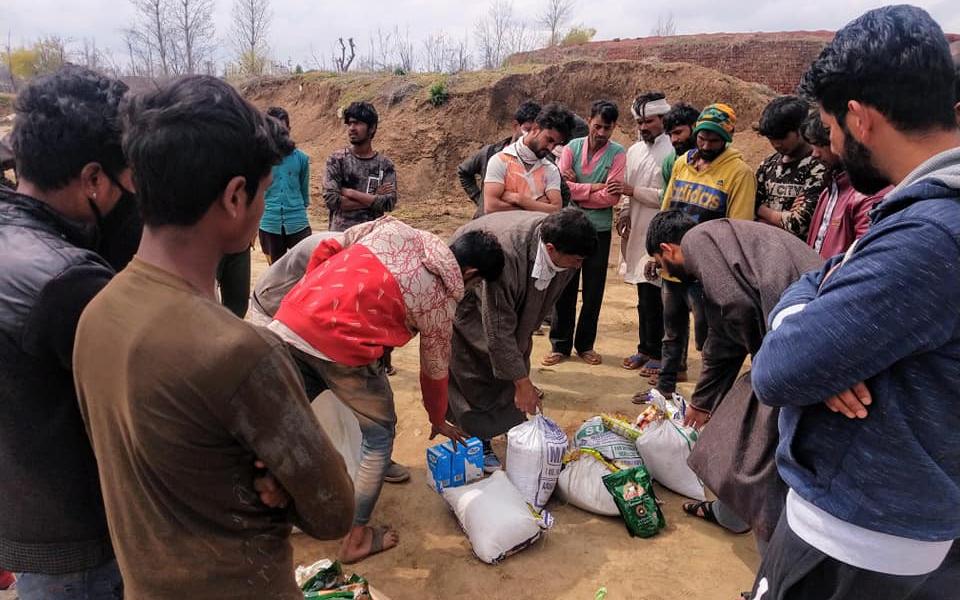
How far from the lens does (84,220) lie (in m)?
1.41

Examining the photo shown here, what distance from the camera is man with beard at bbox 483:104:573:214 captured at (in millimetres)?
4434

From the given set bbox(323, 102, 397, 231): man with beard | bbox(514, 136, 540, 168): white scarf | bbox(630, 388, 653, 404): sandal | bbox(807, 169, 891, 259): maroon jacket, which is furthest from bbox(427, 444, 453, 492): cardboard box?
bbox(323, 102, 397, 231): man with beard

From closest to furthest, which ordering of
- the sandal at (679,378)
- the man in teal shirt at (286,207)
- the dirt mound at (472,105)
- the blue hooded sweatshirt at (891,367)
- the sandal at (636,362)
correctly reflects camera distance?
the blue hooded sweatshirt at (891,367) < the sandal at (679,378) < the sandal at (636,362) < the man in teal shirt at (286,207) < the dirt mound at (472,105)

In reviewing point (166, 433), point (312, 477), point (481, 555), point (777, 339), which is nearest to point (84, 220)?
point (166, 433)

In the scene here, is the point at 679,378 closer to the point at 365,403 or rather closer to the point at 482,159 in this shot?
the point at 482,159

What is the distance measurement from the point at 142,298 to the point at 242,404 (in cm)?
24

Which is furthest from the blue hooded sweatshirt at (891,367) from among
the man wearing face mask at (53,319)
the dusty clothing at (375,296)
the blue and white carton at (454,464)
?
the blue and white carton at (454,464)

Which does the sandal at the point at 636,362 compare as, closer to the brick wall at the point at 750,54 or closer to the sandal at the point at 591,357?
the sandal at the point at 591,357

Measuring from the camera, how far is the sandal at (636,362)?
4879 millimetres

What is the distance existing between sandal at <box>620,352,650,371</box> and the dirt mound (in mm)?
7223

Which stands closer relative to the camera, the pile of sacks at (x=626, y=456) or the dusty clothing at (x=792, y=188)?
the pile of sacks at (x=626, y=456)

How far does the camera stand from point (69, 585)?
→ 138cm

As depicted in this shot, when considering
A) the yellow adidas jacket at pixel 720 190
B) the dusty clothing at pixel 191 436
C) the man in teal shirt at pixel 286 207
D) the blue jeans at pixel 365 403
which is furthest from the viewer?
the man in teal shirt at pixel 286 207

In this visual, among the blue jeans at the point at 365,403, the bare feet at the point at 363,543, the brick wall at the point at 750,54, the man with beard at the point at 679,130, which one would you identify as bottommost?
the bare feet at the point at 363,543
